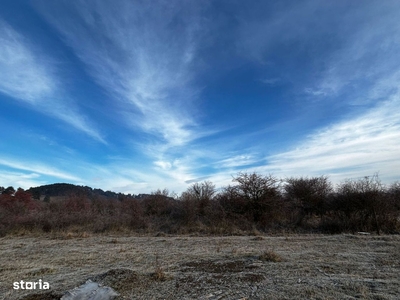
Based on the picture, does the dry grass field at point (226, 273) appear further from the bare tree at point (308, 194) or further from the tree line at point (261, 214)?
the bare tree at point (308, 194)

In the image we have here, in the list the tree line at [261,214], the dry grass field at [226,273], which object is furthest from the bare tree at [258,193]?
the dry grass field at [226,273]

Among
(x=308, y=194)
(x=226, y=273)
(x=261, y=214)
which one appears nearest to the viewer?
(x=226, y=273)

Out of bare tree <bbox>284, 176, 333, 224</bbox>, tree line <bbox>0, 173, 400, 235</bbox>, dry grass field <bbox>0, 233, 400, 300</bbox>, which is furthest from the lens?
bare tree <bbox>284, 176, 333, 224</bbox>

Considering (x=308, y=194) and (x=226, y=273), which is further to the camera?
(x=308, y=194)

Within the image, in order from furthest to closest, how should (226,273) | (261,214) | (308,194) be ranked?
(308,194)
(261,214)
(226,273)

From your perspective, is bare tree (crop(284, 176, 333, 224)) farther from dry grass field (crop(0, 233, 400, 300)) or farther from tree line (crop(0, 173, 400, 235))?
dry grass field (crop(0, 233, 400, 300))

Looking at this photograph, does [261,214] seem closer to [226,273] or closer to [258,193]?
[258,193]

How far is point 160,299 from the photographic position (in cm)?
466

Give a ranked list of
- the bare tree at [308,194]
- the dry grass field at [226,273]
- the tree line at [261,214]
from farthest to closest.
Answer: the bare tree at [308,194] → the tree line at [261,214] → the dry grass field at [226,273]

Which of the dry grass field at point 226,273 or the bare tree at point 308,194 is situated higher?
the bare tree at point 308,194

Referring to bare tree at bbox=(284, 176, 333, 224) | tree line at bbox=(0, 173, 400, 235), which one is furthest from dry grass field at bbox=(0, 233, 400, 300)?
bare tree at bbox=(284, 176, 333, 224)

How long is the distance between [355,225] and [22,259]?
16.4 meters

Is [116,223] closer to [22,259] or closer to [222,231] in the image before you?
[222,231]

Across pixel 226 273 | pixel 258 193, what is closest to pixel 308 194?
pixel 258 193
